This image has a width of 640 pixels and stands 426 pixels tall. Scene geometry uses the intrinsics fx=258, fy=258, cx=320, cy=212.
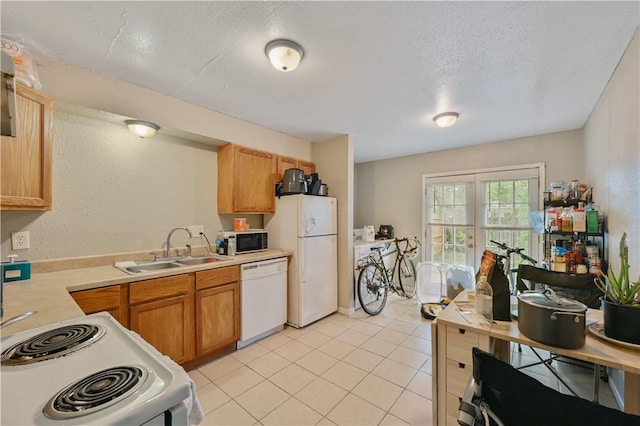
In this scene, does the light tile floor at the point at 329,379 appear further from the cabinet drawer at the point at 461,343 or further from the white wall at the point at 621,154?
the white wall at the point at 621,154

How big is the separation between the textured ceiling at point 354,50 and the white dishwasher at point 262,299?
68.3 inches

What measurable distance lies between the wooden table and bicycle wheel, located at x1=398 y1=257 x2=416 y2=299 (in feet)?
9.19

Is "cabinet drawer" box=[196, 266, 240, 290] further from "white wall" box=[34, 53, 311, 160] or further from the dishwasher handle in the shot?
"white wall" box=[34, 53, 311, 160]

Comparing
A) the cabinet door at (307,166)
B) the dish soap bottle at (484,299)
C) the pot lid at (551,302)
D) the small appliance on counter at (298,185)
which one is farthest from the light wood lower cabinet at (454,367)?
the cabinet door at (307,166)

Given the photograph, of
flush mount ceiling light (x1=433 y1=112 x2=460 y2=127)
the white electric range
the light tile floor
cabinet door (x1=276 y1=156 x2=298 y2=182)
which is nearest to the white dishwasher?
the light tile floor

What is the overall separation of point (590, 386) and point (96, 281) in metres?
3.80

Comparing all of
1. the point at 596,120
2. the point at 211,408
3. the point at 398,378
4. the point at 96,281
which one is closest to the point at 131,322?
the point at 96,281

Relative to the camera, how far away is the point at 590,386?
6.72 ft

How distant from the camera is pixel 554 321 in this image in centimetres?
114

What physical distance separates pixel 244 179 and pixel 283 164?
651 millimetres

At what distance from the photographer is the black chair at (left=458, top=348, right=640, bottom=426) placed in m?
0.70

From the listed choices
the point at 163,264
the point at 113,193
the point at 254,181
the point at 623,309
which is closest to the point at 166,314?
the point at 163,264

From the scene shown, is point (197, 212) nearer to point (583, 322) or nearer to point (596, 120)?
point (583, 322)

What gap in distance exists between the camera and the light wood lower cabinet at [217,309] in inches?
91.9
